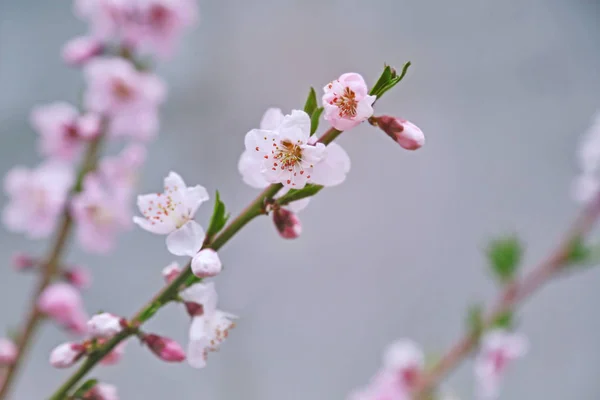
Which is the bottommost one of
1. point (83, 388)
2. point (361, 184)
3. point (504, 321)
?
point (83, 388)

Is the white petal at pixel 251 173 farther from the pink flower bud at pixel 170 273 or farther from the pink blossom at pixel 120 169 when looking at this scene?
the pink blossom at pixel 120 169

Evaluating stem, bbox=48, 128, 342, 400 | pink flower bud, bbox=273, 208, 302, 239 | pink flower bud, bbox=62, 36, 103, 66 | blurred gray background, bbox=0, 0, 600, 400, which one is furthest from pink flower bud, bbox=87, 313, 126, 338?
blurred gray background, bbox=0, 0, 600, 400

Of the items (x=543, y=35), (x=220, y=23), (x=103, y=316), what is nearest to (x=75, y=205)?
(x=103, y=316)

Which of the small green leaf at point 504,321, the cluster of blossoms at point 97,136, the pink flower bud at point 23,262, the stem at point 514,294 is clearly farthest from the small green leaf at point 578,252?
the pink flower bud at point 23,262

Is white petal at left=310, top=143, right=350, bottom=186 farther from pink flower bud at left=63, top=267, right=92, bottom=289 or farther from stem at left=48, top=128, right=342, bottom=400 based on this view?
pink flower bud at left=63, top=267, right=92, bottom=289

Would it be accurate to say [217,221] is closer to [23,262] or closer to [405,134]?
[405,134]

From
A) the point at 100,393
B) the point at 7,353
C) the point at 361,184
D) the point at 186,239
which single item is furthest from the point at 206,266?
the point at 361,184
